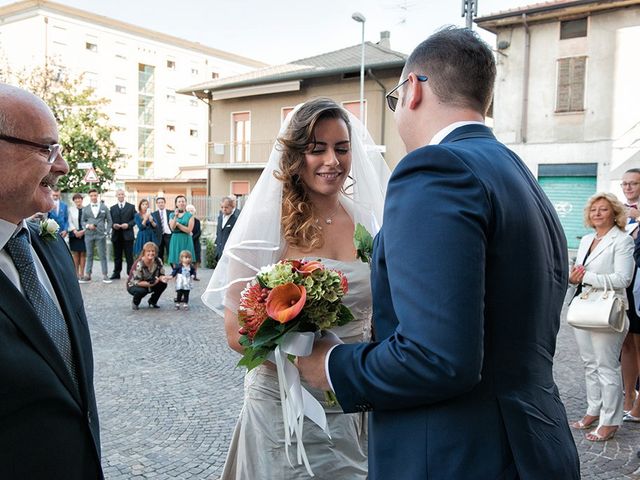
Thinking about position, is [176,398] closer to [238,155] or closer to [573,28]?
[573,28]

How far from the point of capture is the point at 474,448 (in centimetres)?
142

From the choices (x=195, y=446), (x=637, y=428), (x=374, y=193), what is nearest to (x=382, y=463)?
(x=374, y=193)

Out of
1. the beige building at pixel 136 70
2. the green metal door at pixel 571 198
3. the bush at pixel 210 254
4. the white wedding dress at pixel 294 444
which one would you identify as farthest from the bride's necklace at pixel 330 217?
the beige building at pixel 136 70

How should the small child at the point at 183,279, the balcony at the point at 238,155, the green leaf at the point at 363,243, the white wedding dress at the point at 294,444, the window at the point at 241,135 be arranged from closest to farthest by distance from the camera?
1. the green leaf at the point at 363,243
2. the white wedding dress at the point at 294,444
3. the small child at the point at 183,279
4. the balcony at the point at 238,155
5. the window at the point at 241,135

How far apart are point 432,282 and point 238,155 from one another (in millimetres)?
27206

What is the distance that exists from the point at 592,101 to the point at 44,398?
2000 centimetres

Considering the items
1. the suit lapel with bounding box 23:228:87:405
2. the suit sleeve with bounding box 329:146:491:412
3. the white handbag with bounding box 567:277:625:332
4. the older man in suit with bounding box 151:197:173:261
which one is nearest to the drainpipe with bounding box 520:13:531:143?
the older man in suit with bounding box 151:197:173:261

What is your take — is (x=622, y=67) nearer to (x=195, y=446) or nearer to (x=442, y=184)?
(x=195, y=446)

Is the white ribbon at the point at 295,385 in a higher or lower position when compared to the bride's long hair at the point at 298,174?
lower

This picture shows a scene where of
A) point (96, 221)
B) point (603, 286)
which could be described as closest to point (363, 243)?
point (603, 286)

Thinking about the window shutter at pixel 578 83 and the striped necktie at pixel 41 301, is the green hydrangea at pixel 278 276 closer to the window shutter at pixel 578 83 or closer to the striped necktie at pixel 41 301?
the striped necktie at pixel 41 301

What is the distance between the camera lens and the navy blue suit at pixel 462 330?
1.33 metres

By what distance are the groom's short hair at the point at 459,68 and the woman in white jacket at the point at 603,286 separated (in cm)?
416

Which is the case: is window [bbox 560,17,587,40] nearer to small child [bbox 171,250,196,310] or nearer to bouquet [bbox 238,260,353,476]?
small child [bbox 171,250,196,310]
